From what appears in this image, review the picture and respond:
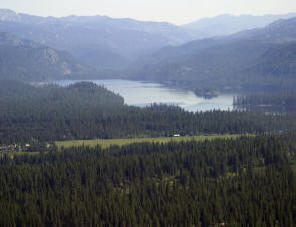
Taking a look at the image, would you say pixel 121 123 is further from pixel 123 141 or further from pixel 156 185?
pixel 156 185

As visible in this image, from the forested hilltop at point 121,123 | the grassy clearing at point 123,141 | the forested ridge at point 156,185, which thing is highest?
the forested hilltop at point 121,123

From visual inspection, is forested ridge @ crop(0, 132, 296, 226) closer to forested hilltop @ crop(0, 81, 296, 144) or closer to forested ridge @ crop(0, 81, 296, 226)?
Answer: forested ridge @ crop(0, 81, 296, 226)

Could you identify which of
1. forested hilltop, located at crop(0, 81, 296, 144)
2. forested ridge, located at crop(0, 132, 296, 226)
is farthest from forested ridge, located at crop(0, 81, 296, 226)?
forested hilltop, located at crop(0, 81, 296, 144)

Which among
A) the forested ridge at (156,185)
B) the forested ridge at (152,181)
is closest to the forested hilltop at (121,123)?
the forested ridge at (152,181)

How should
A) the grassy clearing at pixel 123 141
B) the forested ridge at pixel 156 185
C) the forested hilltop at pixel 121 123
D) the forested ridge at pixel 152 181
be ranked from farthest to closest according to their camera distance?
the forested hilltop at pixel 121 123, the grassy clearing at pixel 123 141, the forested ridge at pixel 152 181, the forested ridge at pixel 156 185

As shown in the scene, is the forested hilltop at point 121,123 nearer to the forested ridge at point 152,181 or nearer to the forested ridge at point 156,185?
the forested ridge at point 152,181

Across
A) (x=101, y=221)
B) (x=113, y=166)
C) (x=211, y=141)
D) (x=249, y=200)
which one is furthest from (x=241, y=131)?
(x=101, y=221)

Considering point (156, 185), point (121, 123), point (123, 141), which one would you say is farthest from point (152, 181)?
point (121, 123)

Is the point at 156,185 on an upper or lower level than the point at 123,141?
lower
